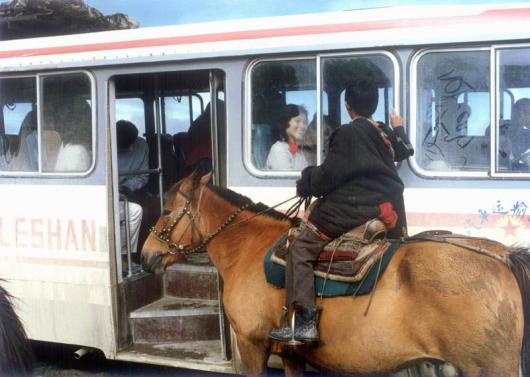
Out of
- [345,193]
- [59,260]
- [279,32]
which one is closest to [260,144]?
[279,32]

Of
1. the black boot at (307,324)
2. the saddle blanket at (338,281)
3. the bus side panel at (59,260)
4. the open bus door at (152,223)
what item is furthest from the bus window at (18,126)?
the black boot at (307,324)

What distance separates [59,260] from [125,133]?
4.76 feet

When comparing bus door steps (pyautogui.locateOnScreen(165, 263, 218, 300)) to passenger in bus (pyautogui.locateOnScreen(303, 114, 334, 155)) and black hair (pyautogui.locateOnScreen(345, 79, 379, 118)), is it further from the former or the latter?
black hair (pyautogui.locateOnScreen(345, 79, 379, 118))

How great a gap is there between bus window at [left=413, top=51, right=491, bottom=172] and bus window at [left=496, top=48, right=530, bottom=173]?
9 cm

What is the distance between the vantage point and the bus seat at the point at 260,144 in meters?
4.09

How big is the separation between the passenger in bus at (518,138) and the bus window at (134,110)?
3660mm

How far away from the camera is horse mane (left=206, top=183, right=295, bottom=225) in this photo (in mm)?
3755

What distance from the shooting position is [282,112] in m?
4.04

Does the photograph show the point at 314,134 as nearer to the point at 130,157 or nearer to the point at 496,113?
the point at 496,113

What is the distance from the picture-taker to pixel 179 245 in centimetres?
385

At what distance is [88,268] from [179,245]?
1154 millimetres

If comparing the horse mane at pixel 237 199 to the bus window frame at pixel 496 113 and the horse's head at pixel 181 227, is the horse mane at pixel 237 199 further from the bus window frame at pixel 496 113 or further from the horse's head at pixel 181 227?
the bus window frame at pixel 496 113

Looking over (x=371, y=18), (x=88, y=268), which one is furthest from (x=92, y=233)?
(x=371, y=18)

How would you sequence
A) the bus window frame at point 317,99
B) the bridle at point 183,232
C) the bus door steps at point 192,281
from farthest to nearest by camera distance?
1. the bus door steps at point 192,281
2. the bridle at point 183,232
3. the bus window frame at point 317,99
